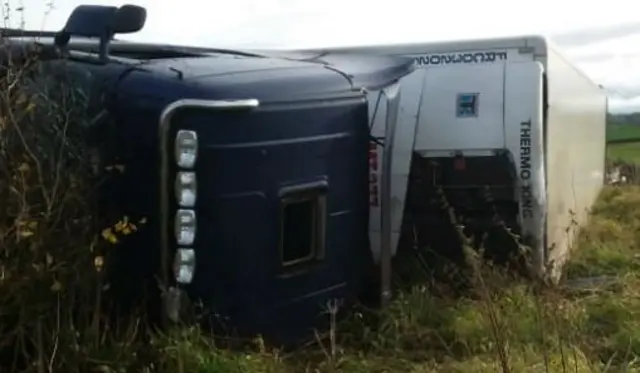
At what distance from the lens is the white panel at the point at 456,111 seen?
25.3 ft

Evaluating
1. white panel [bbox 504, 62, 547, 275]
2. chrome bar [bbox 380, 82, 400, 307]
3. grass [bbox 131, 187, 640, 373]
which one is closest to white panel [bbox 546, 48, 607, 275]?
white panel [bbox 504, 62, 547, 275]

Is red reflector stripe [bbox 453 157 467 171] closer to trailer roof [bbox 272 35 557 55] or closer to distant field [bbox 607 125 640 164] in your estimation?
trailer roof [bbox 272 35 557 55]

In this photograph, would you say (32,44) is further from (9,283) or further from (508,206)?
(508,206)

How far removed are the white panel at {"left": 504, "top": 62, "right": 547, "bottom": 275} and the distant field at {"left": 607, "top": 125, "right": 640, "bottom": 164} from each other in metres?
10.9

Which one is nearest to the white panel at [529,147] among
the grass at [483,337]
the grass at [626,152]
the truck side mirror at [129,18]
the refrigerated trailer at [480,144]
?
the refrigerated trailer at [480,144]

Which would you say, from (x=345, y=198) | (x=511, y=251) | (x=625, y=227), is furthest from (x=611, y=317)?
(x=625, y=227)

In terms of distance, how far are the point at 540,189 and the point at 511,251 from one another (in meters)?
0.49

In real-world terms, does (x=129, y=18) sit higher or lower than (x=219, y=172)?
higher

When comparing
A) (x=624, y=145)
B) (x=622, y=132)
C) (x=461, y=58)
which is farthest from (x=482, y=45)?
(x=624, y=145)

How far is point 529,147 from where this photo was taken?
24.9ft

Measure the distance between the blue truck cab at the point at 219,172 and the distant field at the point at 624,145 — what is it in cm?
1284

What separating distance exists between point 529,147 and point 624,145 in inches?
718

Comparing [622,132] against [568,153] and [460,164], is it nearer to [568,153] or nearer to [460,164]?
[568,153]

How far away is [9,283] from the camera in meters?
4.63
